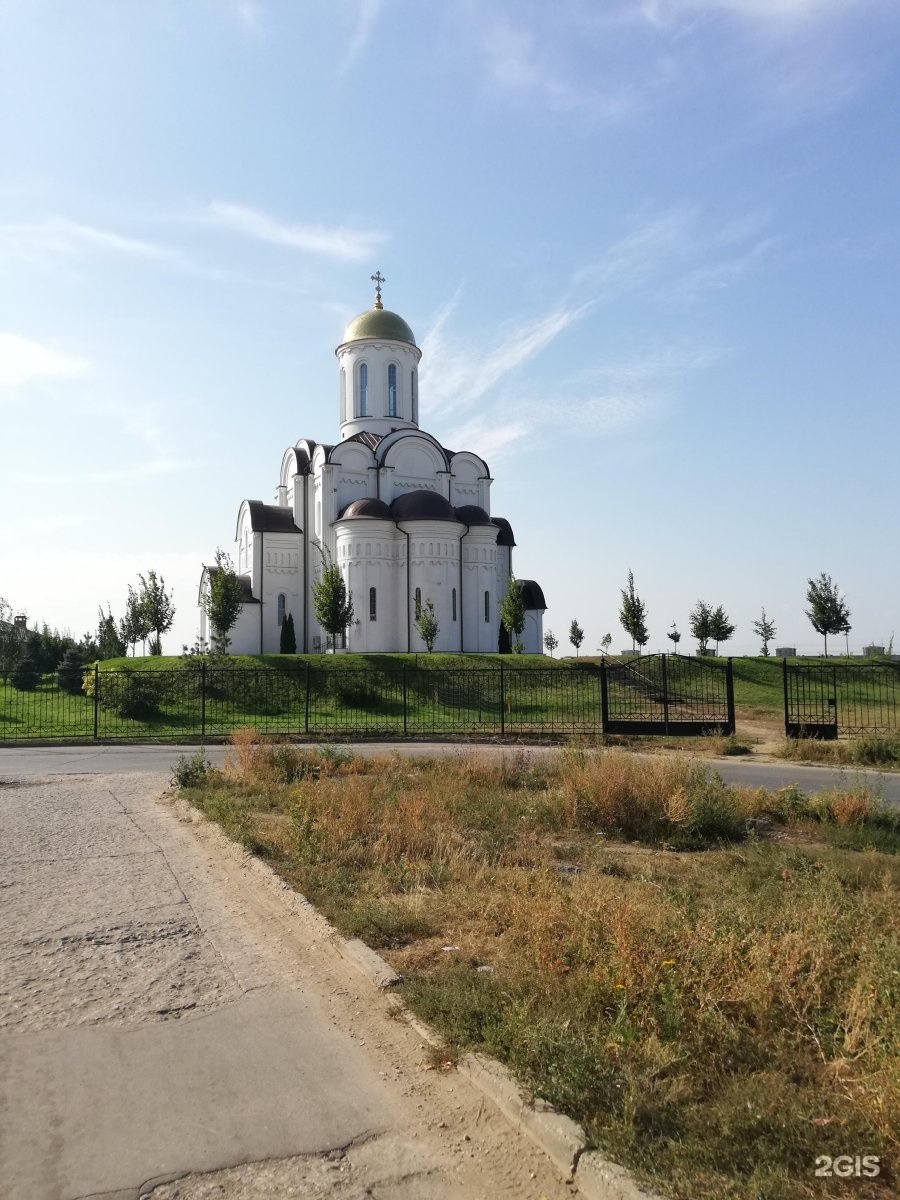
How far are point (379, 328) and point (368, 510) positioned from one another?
10.8 m

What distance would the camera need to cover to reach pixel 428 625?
35531 mm

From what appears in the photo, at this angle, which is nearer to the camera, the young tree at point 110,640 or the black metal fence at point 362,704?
the black metal fence at point 362,704

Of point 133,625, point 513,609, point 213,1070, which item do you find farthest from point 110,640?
point 213,1070

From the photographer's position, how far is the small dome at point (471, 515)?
131 ft

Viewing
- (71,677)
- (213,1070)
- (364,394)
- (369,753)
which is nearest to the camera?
(213,1070)

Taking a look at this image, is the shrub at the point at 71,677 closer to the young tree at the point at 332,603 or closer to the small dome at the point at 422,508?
the young tree at the point at 332,603

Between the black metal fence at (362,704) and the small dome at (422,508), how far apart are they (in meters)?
9.82

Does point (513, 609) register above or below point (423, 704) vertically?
above

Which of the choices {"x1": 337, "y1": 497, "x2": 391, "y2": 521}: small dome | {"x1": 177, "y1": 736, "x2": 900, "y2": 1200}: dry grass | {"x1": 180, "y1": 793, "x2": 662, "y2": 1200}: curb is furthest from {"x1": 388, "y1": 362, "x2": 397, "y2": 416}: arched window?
{"x1": 180, "y1": 793, "x2": 662, "y2": 1200}: curb

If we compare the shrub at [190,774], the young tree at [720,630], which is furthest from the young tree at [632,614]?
the shrub at [190,774]

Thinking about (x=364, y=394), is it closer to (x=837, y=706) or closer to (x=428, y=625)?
(x=428, y=625)

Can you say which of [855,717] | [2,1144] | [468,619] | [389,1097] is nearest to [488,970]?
[389,1097]

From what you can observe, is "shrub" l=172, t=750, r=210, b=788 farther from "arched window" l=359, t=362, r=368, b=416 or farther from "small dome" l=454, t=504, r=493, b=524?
"arched window" l=359, t=362, r=368, b=416

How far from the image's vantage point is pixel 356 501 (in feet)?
128
